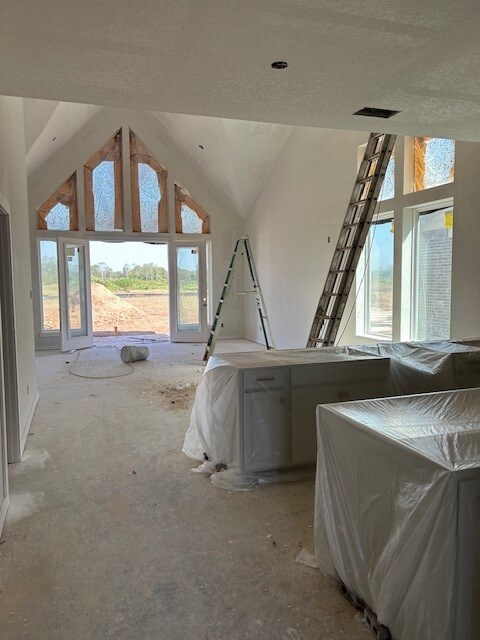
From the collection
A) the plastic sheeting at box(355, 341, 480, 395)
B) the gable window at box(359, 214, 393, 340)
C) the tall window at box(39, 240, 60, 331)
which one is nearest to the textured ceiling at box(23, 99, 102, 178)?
the tall window at box(39, 240, 60, 331)

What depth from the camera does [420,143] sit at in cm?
453

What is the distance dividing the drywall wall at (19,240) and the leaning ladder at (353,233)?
2.92 m

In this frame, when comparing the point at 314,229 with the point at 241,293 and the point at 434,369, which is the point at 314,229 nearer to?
the point at 241,293

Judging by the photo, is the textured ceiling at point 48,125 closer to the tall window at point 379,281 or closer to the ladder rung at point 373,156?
the ladder rung at point 373,156

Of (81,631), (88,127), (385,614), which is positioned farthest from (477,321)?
(88,127)

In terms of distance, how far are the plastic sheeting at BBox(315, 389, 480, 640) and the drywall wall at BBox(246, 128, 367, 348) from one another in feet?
13.8

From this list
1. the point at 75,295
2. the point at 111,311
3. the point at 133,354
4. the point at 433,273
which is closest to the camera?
the point at 433,273

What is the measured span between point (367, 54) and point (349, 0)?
46cm

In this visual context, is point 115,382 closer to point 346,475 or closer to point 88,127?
point 346,475

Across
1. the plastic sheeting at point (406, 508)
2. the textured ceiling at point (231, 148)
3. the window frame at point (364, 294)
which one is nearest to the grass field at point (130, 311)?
the textured ceiling at point (231, 148)

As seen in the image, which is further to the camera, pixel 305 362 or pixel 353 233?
pixel 353 233

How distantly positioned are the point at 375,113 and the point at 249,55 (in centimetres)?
117

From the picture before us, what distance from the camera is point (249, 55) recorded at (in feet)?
6.77

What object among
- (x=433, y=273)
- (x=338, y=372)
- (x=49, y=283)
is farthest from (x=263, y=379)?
(x=49, y=283)
